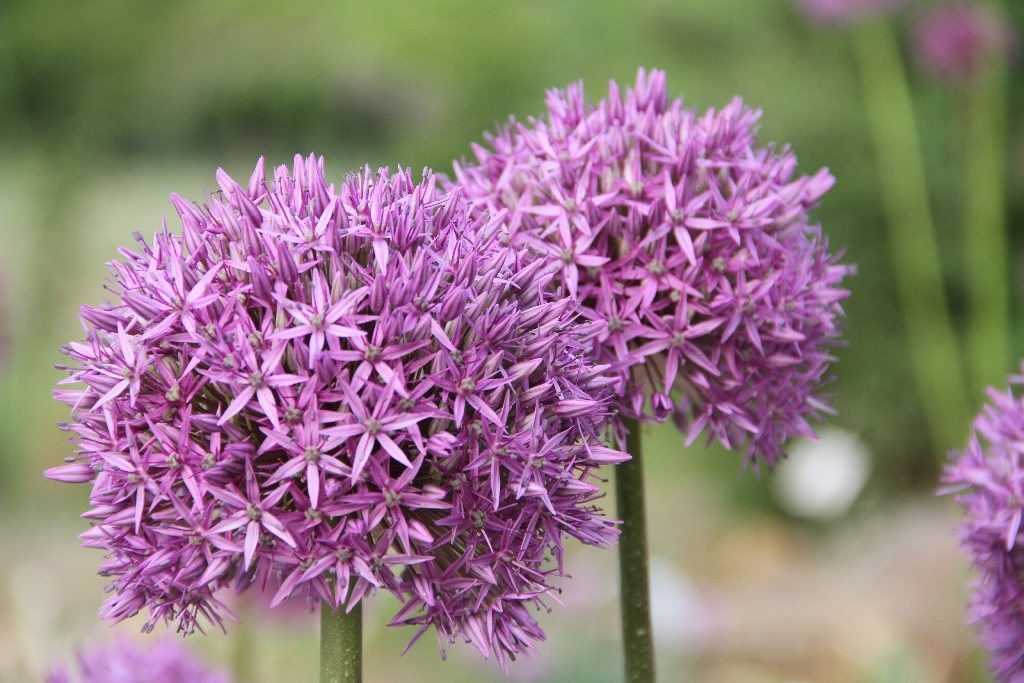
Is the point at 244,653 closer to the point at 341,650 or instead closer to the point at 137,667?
the point at 137,667

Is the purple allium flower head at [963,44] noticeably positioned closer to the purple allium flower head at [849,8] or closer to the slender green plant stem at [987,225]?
the slender green plant stem at [987,225]

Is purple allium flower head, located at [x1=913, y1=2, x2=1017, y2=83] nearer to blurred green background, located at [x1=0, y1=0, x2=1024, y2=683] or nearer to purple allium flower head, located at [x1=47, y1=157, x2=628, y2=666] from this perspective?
blurred green background, located at [x1=0, y1=0, x2=1024, y2=683]

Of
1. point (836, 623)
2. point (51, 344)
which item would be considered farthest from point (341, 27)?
point (836, 623)

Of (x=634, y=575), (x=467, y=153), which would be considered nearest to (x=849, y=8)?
(x=634, y=575)

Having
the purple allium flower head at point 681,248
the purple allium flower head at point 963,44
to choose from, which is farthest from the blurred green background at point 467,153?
the purple allium flower head at point 963,44

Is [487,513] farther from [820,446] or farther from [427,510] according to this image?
[820,446]

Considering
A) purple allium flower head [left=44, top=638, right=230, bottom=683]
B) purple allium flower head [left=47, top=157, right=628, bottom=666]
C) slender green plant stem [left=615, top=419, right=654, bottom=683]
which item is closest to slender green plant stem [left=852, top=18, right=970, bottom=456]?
slender green plant stem [left=615, top=419, right=654, bottom=683]
